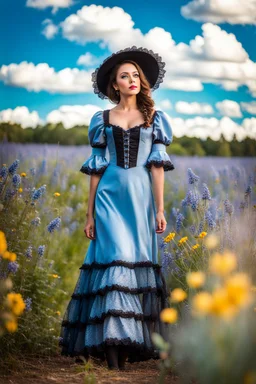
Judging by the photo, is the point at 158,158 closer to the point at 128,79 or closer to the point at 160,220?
the point at 160,220

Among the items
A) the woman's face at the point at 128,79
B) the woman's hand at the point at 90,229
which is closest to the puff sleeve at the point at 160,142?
the woman's face at the point at 128,79

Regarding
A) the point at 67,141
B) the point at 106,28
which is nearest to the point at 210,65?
the point at 106,28

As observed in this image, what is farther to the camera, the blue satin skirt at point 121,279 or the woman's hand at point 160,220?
the woman's hand at point 160,220

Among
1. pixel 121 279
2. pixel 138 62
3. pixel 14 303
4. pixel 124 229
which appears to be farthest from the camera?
pixel 138 62

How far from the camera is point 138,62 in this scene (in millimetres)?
3504

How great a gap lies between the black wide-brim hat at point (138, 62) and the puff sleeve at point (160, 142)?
0.28m

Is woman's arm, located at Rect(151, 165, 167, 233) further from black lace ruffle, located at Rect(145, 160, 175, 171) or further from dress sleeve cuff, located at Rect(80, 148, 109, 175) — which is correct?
dress sleeve cuff, located at Rect(80, 148, 109, 175)

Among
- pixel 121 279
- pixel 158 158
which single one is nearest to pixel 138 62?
pixel 158 158

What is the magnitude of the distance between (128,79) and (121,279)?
44.5 inches

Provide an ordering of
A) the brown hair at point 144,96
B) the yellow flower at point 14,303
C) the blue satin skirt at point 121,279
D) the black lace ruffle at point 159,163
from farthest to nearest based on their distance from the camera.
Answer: the brown hair at point 144,96 → the black lace ruffle at point 159,163 → the blue satin skirt at point 121,279 → the yellow flower at point 14,303

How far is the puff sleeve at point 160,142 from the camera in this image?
3.26 m

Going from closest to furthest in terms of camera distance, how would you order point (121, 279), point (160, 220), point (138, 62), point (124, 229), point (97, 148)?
point (121, 279), point (124, 229), point (160, 220), point (97, 148), point (138, 62)

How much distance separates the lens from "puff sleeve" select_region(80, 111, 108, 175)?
3.33 m

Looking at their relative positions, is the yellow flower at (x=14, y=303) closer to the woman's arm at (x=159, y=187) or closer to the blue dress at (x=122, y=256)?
the blue dress at (x=122, y=256)
